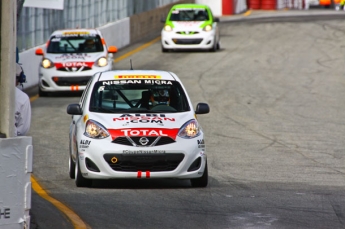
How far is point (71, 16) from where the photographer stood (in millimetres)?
33844

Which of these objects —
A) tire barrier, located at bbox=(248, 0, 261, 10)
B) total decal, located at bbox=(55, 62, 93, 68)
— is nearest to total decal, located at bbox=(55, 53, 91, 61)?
total decal, located at bbox=(55, 62, 93, 68)

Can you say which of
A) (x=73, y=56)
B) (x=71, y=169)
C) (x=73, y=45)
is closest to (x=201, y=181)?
(x=71, y=169)

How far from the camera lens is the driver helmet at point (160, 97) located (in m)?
12.9

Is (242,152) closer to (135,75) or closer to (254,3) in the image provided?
(135,75)

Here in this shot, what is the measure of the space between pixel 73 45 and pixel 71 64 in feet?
4.92

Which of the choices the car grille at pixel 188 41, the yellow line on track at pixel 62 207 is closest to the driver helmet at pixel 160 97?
the yellow line on track at pixel 62 207

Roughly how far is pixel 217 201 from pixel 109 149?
1.53 m

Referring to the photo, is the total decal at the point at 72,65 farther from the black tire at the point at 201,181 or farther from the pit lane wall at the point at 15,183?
the pit lane wall at the point at 15,183

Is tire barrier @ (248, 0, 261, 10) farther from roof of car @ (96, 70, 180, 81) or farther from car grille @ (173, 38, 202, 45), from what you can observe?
roof of car @ (96, 70, 180, 81)

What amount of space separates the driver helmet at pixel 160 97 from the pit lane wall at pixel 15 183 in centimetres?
472

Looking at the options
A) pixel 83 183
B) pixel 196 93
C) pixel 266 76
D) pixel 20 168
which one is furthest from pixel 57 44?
pixel 20 168

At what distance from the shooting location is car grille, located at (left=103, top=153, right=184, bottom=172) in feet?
38.9

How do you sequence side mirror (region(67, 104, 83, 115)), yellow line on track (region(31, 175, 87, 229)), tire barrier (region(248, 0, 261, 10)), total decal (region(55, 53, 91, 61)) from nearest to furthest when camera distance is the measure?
yellow line on track (region(31, 175, 87, 229)) < side mirror (region(67, 104, 83, 115)) < total decal (region(55, 53, 91, 61)) < tire barrier (region(248, 0, 261, 10))

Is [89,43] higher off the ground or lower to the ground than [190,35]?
higher
